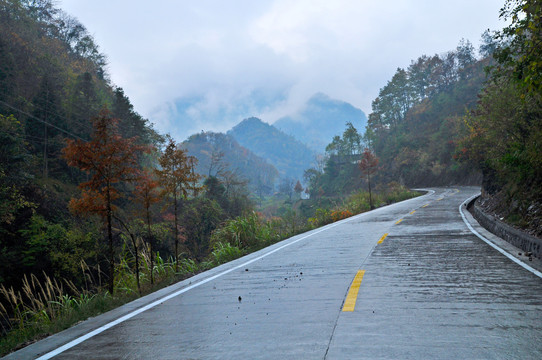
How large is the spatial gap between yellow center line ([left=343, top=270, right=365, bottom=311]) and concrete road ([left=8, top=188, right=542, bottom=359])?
0.01 metres

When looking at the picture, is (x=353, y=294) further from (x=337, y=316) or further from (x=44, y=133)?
(x=44, y=133)

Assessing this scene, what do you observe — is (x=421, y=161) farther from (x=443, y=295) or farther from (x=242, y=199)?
(x=443, y=295)

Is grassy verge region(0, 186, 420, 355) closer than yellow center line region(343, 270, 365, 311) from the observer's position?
No

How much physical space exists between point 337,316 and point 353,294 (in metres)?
1.12

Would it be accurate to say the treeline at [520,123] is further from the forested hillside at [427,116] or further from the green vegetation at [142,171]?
the forested hillside at [427,116]

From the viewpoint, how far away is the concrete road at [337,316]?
3.70m

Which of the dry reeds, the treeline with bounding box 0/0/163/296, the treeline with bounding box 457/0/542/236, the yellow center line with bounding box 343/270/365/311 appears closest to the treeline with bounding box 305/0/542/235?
the treeline with bounding box 457/0/542/236

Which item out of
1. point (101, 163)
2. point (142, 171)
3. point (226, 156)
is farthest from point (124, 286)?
point (226, 156)

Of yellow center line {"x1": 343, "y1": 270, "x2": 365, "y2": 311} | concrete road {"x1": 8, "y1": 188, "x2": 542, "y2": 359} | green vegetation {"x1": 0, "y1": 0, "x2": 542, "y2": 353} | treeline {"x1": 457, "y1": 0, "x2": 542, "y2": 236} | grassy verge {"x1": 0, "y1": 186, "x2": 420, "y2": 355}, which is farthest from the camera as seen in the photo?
green vegetation {"x1": 0, "y1": 0, "x2": 542, "y2": 353}

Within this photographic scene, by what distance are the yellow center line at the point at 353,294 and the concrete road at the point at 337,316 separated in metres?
0.01

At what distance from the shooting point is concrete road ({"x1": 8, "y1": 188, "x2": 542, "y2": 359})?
12.1 ft

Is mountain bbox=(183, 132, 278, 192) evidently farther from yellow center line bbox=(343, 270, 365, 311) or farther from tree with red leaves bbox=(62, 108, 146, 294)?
yellow center line bbox=(343, 270, 365, 311)

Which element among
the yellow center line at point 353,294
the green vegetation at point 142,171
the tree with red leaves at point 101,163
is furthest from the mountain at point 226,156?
the yellow center line at point 353,294

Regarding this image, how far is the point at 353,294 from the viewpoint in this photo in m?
5.76
